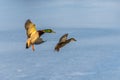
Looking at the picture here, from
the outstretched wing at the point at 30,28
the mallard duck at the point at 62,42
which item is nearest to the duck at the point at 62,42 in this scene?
the mallard duck at the point at 62,42

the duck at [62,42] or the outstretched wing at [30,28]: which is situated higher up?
the outstretched wing at [30,28]

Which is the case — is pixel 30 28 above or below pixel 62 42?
above

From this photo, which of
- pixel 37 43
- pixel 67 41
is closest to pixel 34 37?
pixel 37 43

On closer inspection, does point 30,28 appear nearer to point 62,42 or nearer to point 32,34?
point 32,34

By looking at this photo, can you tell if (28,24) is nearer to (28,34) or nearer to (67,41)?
(28,34)

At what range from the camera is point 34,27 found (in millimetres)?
3590

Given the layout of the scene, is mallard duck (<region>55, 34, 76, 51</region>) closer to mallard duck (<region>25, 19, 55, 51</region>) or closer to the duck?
the duck

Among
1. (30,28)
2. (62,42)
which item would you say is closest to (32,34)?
(30,28)

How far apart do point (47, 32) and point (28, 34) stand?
0.48ft

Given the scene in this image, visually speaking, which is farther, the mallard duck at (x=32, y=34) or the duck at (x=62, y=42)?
the duck at (x=62, y=42)

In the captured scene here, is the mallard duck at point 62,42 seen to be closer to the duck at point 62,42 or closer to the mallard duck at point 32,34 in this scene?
the duck at point 62,42

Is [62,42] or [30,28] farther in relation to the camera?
[62,42]

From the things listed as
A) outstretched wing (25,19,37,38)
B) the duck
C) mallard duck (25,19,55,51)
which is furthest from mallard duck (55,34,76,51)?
outstretched wing (25,19,37,38)

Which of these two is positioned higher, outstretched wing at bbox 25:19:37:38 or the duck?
outstretched wing at bbox 25:19:37:38
